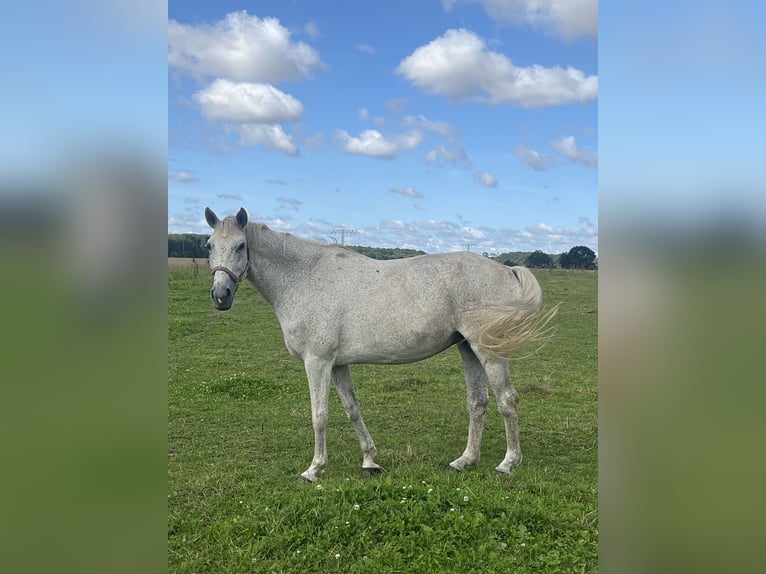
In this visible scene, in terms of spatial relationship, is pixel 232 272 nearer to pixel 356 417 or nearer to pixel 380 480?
pixel 356 417

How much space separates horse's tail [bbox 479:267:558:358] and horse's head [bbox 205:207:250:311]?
8.31ft

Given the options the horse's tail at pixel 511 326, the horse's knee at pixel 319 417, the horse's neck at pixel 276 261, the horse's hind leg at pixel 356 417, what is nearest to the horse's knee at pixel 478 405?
the horse's tail at pixel 511 326

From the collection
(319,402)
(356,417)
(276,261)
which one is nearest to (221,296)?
(276,261)

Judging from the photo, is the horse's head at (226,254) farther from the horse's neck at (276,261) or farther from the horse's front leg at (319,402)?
the horse's front leg at (319,402)

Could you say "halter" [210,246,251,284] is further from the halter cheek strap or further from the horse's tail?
the horse's tail

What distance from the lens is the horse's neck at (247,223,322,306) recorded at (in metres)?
5.61

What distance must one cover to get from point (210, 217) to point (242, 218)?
0.30 metres

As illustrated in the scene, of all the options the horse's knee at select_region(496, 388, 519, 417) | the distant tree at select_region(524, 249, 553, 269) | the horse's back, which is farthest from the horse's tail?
the distant tree at select_region(524, 249, 553, 269)
